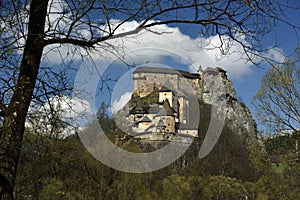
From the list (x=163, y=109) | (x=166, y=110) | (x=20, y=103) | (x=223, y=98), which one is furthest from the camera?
(x=223, y=98)

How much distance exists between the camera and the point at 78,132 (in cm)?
332

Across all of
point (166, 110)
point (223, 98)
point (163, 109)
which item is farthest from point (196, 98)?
point (223, 98)

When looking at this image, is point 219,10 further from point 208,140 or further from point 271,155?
point 208,140

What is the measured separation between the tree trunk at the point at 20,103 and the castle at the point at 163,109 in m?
46.8

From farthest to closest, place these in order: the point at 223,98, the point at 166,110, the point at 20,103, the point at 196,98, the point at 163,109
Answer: the point at 223,98 < the point at 196,98 < the point at 163,109 < the point at 166,110 < the point at 20,103

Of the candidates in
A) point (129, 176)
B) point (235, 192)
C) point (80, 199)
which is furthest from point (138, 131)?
point (80, 199)

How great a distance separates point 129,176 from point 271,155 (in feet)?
29.0

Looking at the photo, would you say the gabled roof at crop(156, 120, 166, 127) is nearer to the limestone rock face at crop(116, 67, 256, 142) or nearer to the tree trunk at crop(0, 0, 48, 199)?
the limestone rock face at crop(116, 67, 256, 142)

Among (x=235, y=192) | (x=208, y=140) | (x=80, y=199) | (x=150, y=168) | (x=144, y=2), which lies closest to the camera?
(x=144, y=2)

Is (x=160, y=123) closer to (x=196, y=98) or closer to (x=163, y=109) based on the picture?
(x=163, y=109)

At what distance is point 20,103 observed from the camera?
2674 mm

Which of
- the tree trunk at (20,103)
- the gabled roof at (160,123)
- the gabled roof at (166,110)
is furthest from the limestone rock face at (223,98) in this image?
the tree trunk at (20,103)

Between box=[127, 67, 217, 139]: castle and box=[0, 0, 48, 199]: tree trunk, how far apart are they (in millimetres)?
46783

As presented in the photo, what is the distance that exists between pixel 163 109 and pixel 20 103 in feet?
194
